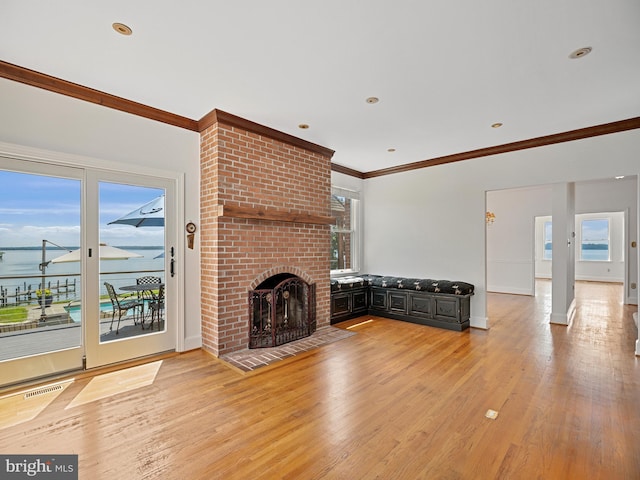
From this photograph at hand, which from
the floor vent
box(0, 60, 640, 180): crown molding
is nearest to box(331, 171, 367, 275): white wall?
box(0, 60, 640, 180): crown molding

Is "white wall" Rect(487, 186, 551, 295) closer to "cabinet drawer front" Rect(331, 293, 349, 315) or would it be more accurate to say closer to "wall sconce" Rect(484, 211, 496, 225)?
"wall sconce" Rect(484, 211, 496, 225)

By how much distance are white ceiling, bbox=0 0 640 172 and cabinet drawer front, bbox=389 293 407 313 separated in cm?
275

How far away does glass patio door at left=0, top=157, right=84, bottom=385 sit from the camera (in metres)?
2.63

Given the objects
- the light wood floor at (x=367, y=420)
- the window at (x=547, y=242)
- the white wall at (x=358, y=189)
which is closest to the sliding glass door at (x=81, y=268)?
the light wood floor at (x=367, y=420)

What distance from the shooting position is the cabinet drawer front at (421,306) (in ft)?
15.8

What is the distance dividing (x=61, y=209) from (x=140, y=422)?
6.76ft

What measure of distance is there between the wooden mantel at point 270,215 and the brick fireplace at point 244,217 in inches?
0.4

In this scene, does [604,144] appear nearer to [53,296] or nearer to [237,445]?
[237,445]

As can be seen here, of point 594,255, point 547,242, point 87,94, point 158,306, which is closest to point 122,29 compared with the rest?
point 87,94

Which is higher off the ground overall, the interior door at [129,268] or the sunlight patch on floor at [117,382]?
the interior door at [129,268]

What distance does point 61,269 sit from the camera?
288cm

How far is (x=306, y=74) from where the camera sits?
A: 2678mm

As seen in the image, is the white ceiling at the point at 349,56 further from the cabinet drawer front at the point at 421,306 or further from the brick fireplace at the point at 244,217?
the cabinet drawer front at the point at 421,306

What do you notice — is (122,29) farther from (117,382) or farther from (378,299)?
(378,299)
